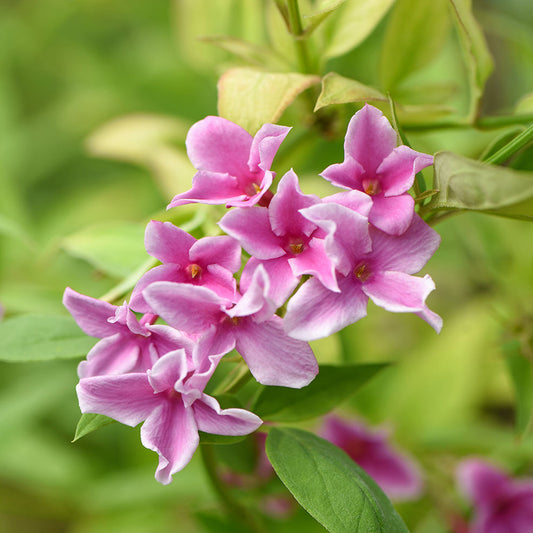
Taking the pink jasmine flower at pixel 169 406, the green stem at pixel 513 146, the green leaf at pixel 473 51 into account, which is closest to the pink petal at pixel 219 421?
the pink jasmine flower at pixel 169 406

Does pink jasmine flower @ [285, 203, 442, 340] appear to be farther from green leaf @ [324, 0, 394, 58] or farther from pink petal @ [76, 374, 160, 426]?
green leaf @ [324, 0, 394, 58]

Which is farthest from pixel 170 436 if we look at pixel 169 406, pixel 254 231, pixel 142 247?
pixel 142 247

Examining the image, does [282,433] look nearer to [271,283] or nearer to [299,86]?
[271,283]

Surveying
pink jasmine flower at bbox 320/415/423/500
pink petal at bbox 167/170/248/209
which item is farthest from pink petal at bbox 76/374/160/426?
pink jasmine flower at bbox 320/415/423/500

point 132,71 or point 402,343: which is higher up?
point 132,71

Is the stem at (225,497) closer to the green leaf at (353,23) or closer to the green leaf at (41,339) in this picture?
the green leaf at (41,339)

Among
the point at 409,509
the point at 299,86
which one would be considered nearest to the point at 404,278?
the point at 299,86

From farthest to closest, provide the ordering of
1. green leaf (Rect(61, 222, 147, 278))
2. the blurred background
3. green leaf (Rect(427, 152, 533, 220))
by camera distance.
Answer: the blurred background → green leaf (Rect(61, 222, 147, 278)) → green leaf (Rect(427, 152, 533, 220))
